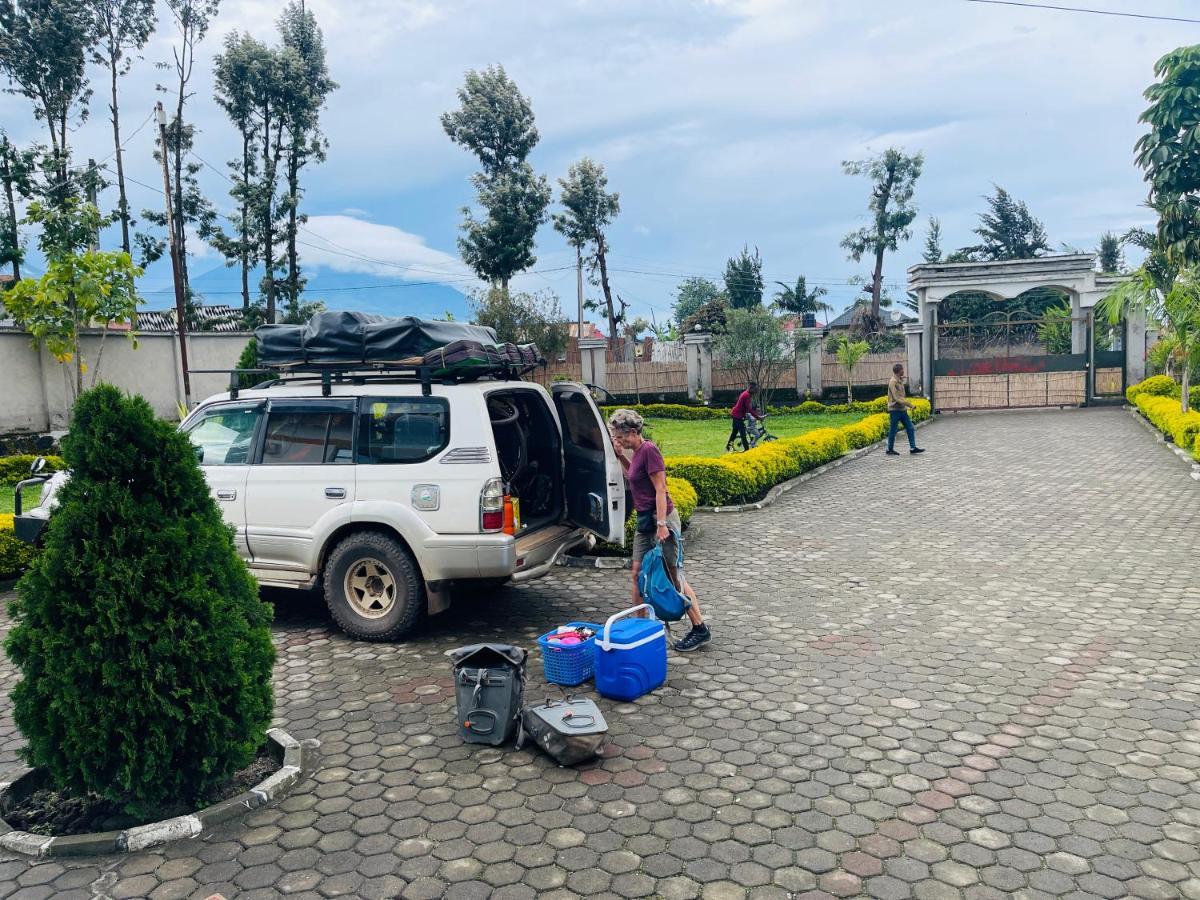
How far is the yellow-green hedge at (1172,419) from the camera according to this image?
15.8m

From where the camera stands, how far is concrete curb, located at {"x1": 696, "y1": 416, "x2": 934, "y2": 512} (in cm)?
1249

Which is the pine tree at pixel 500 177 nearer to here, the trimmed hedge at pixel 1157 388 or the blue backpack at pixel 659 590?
the trimmed hedge at pixel 1157 388

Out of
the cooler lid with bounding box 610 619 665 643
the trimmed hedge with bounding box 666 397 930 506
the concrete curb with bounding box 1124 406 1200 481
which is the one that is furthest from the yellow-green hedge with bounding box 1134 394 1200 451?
the cooler lid with bounding box 610 619 665 643

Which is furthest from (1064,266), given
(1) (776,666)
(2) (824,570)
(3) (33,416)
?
(3) (33,416)

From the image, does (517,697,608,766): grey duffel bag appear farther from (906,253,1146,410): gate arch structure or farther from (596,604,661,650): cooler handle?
(906,253,1146,410): gate arch structure

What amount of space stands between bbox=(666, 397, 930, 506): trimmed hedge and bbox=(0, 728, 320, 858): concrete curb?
8.44 meters

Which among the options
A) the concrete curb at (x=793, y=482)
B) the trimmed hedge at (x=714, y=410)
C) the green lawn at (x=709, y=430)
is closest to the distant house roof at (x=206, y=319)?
the trimmed hedge at (x=714, y=410)

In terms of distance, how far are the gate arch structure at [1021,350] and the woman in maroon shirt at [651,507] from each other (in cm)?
2299

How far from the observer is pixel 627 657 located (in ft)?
18.2

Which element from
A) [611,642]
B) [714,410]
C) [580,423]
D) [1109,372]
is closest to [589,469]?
[580,423]

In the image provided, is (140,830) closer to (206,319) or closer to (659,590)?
(659,590)

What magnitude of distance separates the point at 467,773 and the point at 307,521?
2.78m

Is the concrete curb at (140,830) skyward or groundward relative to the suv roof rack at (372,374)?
groundward

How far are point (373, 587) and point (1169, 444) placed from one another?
654 inches
